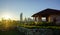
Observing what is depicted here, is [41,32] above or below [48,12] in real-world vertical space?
below

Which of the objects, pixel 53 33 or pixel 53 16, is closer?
pixel 53 33

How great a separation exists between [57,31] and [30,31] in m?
2.25

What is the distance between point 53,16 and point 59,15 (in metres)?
1.05

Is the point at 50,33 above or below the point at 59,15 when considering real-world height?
below

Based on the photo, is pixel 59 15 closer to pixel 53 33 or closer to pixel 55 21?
pixel 55 21

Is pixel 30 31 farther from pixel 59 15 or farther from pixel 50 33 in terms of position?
pixel 59 15

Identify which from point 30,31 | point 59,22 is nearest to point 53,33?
point 30,31

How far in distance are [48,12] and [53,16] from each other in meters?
1.04

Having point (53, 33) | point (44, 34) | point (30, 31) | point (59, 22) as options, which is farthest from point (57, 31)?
point (59, 22)

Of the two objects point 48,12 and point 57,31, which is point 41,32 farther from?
point 48,12

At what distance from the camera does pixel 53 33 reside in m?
10.7

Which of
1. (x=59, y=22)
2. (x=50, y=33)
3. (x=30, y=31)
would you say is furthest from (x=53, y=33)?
(x=59, y=22)

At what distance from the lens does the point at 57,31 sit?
10.8m

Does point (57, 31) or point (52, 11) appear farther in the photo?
point (52, 11)
